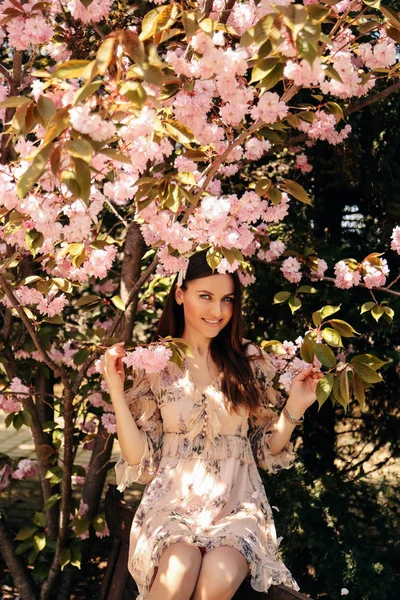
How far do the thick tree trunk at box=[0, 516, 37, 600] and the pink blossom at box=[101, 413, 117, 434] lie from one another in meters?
0.75

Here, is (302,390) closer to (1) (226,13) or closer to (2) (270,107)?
(2) (270,107)

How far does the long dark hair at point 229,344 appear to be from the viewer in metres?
2.76

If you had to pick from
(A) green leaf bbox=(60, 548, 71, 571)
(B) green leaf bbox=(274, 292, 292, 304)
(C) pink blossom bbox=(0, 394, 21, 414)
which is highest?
(B) green leaf bbox=(274, 292, 292, 304)

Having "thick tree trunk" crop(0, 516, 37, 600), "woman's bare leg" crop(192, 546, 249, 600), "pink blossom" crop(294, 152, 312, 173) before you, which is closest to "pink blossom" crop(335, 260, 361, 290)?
"pink blossom" crop(294, 152, 312, 173)

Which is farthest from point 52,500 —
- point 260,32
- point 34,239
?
point 260,32

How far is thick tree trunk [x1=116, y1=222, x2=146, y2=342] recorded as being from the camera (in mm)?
3248

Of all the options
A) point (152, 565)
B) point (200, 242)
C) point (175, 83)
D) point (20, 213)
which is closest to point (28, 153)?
point (20, 213)

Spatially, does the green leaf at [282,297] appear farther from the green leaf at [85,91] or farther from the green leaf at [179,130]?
the green leaf at [85,91]

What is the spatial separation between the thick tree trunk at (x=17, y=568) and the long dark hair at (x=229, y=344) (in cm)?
120

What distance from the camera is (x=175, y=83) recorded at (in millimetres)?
2045

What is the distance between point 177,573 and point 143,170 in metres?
1.13

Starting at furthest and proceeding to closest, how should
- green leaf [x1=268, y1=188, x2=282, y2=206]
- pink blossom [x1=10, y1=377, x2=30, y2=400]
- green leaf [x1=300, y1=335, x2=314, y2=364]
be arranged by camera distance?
pink blossom [x1=10, y1=377, x2=30, y2=400]
green leaf [x1=268, y1=188, x2=282, y2=206]
green leaf [x1=300, y1=335, x2=314, y2=364]

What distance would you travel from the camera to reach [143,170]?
92.2 inches

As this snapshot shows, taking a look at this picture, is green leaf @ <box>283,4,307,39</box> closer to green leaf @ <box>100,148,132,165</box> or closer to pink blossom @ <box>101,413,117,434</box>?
green leaf @ <box>100,148,132,165</box>
